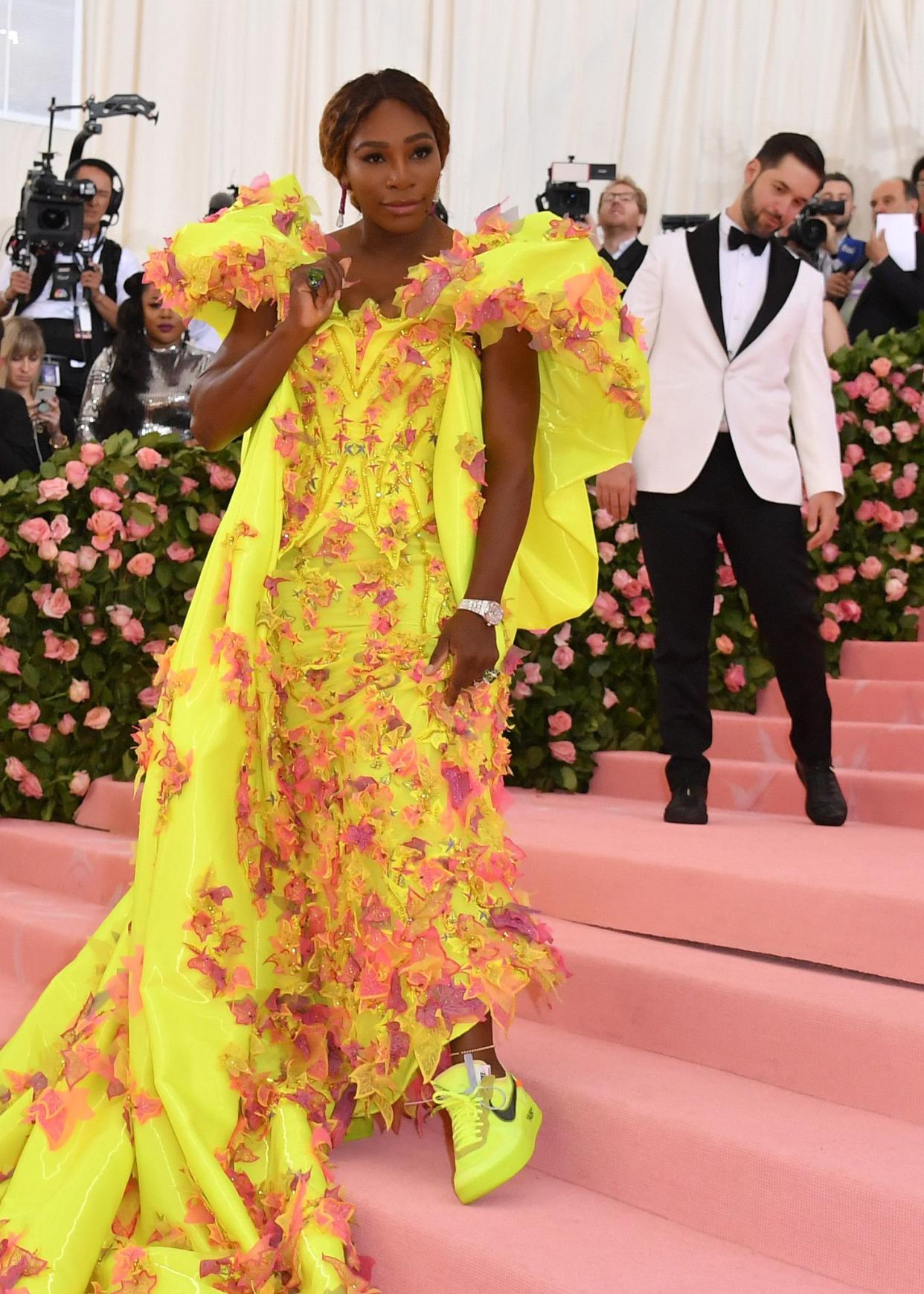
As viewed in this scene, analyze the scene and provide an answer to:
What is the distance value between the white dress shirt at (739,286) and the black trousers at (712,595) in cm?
31

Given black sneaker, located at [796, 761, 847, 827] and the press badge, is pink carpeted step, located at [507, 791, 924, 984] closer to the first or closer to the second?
black sneaker, located at [796, 761, 847, 827]

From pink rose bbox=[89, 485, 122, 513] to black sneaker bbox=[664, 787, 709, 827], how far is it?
77.9 inches

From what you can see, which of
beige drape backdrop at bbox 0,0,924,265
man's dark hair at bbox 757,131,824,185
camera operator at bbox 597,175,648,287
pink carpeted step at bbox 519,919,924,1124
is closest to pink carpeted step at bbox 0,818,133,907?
pink carpeted step at bbox 519,919,924,1124

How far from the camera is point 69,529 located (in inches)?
184

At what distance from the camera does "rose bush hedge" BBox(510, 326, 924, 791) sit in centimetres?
507

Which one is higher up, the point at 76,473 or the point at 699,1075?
the point at 76,473

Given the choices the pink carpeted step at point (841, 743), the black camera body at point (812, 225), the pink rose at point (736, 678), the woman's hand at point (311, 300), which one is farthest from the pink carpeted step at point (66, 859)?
the black camera body at point (812, 225)

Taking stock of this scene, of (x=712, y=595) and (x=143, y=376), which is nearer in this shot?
(x=712, y=595)

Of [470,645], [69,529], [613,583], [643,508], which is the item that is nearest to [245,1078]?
[470,645]

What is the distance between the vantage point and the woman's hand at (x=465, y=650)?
236cm

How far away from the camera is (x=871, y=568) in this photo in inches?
216

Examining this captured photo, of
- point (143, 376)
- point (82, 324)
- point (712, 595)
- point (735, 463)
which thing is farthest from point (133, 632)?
point (82, 324)

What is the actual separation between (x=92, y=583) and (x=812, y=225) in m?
3.61

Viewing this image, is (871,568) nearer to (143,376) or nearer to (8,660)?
(143,376)
